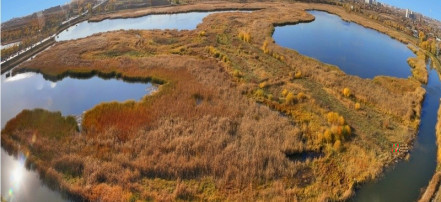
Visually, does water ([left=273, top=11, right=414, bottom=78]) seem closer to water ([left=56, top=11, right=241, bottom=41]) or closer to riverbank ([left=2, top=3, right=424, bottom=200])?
riverbank ([left=2, top=3, right=424, bottom=200])

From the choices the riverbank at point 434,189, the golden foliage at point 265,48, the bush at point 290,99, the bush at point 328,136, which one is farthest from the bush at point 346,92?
the golden foliage at point 265,48

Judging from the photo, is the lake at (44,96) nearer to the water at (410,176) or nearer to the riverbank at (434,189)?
the water at (410,176)

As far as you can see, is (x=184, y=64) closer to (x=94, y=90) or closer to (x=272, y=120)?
(x=94, y=90)

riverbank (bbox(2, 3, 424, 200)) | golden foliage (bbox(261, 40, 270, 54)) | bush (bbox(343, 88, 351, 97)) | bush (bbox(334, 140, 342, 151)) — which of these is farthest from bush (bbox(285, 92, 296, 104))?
golden foliage (bbox(261, 40, 270, 54))

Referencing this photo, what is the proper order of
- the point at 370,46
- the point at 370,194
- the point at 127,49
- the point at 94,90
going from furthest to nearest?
the point at 370,46 < the point at 127,49 < the point at 94,90 < the point at 370,194

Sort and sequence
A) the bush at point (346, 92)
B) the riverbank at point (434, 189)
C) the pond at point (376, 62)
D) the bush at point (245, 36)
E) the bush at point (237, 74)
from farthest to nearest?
the bush at point (245, 36), the bush at point (237, 74), the bush at point (346, 92), the pond at point (376, 62), the riverbank at point (434, 189)

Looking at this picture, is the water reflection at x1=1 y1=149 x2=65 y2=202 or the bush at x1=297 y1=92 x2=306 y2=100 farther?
the bush at x1=297 y1=92 x2=306 y2=100

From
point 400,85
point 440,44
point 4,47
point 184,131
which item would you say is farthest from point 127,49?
point 440,44
